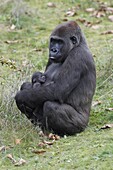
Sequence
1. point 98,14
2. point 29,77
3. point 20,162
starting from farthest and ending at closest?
point 98,14, point 29,77, point 20,162

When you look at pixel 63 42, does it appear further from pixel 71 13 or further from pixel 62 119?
pixel 71 13

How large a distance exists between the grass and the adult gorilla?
0.63 feet

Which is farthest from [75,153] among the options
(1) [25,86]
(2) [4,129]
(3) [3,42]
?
(3) [3,42]

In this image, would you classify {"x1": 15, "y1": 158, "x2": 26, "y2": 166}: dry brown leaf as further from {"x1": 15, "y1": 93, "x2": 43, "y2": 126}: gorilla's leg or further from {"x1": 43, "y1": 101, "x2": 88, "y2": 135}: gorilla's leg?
{"x1": 15, "y1": 93, "x2": 43, "y2": 126}: gorilla's leg

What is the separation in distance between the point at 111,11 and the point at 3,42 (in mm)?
2900

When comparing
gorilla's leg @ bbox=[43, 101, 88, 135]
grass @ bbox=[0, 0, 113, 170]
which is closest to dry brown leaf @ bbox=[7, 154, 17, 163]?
grass @ bbox=[0, 0, 113, 170]

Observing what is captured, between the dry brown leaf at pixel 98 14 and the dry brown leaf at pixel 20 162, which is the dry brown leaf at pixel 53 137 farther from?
the dry brown leaf at pixel 98 14

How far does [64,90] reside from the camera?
7785 millimetres

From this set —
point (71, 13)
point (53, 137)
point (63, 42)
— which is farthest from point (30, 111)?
point (71, 13)

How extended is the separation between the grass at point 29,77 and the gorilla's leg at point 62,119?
132mm

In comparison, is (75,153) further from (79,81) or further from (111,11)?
(111,11)

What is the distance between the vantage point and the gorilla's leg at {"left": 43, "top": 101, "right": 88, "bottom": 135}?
25.4 feet

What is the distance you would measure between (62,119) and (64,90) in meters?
0.35

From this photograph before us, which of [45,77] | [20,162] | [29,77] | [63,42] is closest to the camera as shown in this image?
[20,162]
